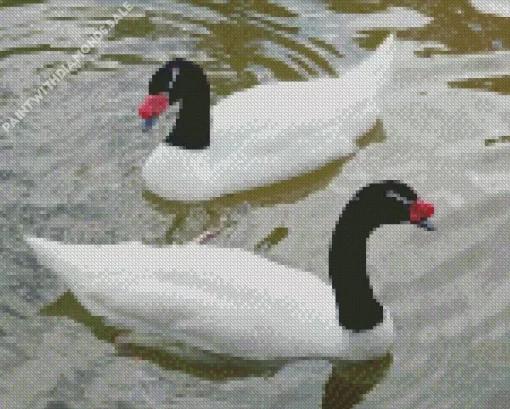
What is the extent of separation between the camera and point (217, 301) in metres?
6.96

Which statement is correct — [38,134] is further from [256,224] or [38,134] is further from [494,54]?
[494,54]

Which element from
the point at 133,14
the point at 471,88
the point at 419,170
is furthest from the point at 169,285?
the point at 133,14

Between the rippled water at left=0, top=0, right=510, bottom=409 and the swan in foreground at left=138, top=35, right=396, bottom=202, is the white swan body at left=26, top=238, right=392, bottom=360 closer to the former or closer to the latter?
the rippled water at left=0, top=0, right=510, bottom=409

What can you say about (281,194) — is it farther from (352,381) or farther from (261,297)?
(352,381)

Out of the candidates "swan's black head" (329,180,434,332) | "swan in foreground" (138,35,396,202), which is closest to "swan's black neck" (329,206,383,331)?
"swan's black head" (329,180,434,332)

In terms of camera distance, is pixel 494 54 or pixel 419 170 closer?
pixel 419 170

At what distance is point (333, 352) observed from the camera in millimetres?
7000

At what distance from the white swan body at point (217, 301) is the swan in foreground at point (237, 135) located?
1774mm

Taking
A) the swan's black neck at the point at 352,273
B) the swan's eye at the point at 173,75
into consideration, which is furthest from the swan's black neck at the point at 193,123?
the swan's black neck at the point at 352,273

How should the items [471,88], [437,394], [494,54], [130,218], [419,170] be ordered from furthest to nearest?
[494,54]
[471,88]
[419,170]
[130,218]
[437,394]

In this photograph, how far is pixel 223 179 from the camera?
8984 millimetres

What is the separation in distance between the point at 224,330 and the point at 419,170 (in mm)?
3157

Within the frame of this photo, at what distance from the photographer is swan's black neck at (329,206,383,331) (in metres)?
6.97

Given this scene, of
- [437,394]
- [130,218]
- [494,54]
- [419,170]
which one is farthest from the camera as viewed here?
[494,54]
